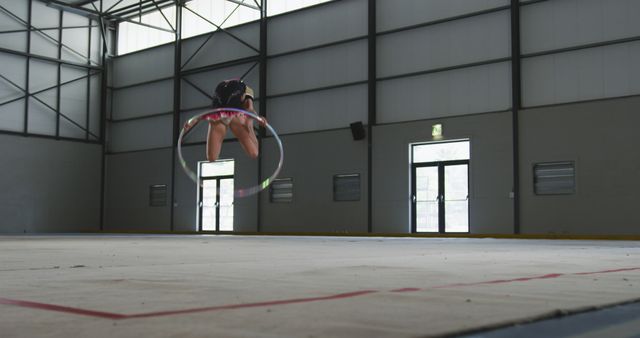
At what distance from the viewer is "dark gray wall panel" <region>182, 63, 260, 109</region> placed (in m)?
29.7

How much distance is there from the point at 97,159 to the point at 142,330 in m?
33.7

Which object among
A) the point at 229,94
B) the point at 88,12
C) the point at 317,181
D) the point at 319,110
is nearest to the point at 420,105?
the point at 319,110

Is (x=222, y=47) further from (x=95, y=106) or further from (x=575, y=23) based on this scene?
(x=575, y=23)

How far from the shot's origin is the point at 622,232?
20188 millimetres

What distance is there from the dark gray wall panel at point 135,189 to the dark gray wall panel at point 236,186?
2.62ft

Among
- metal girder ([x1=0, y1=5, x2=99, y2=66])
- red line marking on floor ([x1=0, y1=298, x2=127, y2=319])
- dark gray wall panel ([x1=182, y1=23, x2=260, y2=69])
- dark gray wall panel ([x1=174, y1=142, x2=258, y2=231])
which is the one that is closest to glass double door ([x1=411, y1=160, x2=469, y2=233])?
dark gray wall panel ([x1=174, y1=142, x2=258, y2=231])

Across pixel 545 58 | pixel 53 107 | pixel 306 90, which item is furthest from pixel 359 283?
pixel 53 107

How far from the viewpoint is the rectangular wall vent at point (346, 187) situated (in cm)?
2625

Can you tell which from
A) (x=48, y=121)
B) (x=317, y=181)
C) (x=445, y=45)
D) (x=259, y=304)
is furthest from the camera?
(x=48, y=121)

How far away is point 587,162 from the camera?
830 inches

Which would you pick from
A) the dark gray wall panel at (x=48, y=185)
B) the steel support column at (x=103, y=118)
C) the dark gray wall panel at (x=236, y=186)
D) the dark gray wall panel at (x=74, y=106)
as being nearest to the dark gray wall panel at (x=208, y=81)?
the dark gray wall panel at (x=236, y=186)

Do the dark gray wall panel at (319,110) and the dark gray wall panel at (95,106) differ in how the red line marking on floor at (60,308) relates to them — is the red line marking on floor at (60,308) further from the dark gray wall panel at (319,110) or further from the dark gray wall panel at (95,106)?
the dark gray wall panel at (95,106)

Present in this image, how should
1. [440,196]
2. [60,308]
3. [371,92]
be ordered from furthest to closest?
[371,92]
[440,196]
[60,308]

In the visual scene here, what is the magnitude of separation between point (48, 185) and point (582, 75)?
23846 mm
